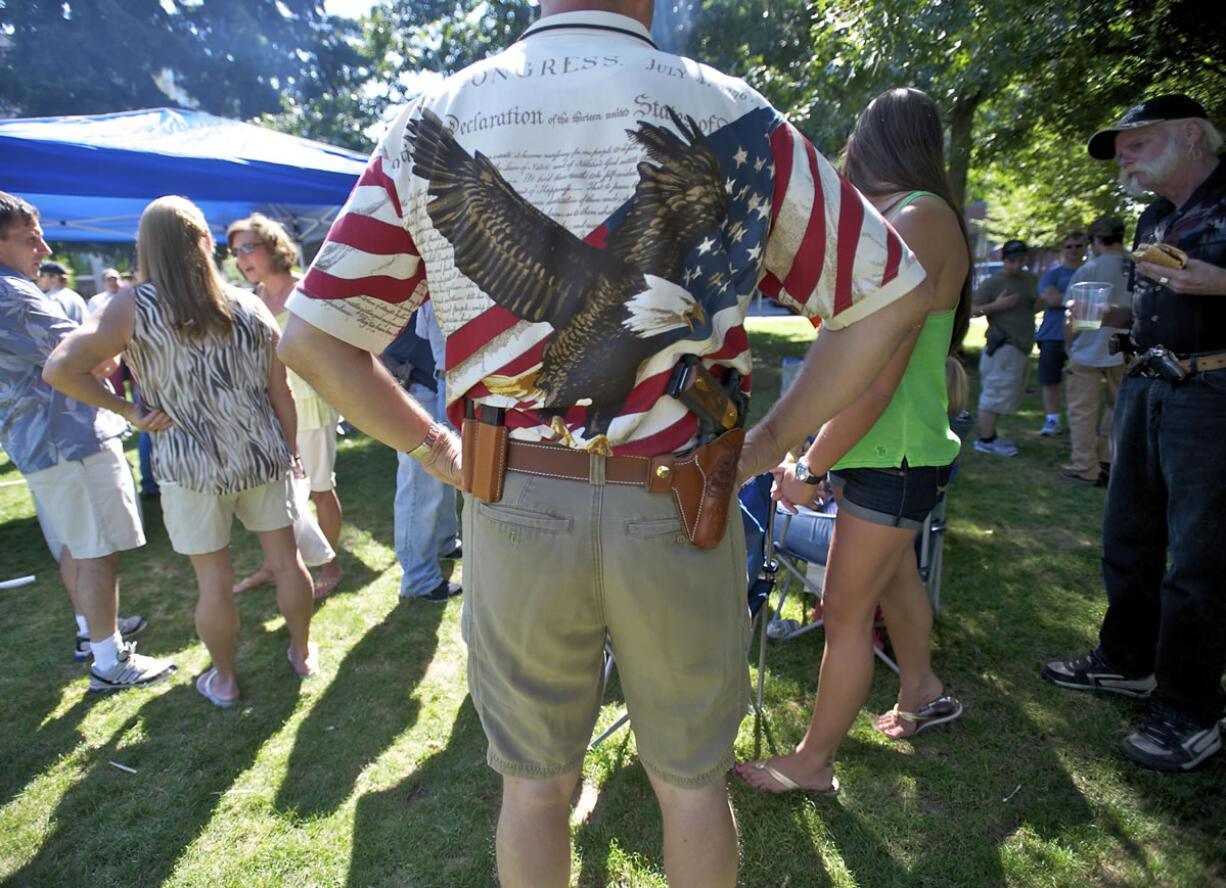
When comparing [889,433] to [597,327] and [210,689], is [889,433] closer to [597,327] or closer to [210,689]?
[597,327]

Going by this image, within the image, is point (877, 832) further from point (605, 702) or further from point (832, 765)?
point (605, 702)

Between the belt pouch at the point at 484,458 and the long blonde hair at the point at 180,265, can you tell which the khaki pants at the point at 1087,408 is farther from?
the long blonde hair at the point at 180,265

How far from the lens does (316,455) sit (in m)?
3.88

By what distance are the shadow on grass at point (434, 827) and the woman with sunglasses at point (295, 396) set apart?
1.74 meters

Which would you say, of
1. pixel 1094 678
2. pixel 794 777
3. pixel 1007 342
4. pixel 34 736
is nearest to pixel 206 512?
pixel 34 736

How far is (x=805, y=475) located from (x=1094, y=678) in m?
1.86

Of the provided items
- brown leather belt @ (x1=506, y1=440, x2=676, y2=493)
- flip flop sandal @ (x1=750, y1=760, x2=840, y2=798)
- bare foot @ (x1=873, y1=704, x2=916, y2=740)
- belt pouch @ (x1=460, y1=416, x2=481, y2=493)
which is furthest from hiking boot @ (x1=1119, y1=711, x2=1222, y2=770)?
belt pouch @ (x1=460, y1=416, x2=481, y2=493)

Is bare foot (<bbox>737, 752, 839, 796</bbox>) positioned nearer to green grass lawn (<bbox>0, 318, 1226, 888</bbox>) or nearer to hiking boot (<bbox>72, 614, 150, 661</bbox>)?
green grass lawn (<bbox>0, 318, 1226, 888</bbox>)

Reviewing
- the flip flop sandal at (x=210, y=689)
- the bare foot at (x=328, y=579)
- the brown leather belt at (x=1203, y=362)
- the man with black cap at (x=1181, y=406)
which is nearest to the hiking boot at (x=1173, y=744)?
the man with black cap at (x=1181, y=406)

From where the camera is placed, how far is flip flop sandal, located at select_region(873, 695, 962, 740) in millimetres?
2477

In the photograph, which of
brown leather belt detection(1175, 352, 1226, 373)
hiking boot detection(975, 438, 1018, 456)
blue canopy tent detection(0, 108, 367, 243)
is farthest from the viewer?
hiking boot detection(975, 438, 1018, 456)

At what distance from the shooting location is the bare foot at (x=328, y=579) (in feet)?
12.6

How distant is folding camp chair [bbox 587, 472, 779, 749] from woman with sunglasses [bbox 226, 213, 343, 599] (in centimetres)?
198

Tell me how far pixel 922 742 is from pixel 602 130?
238cm
